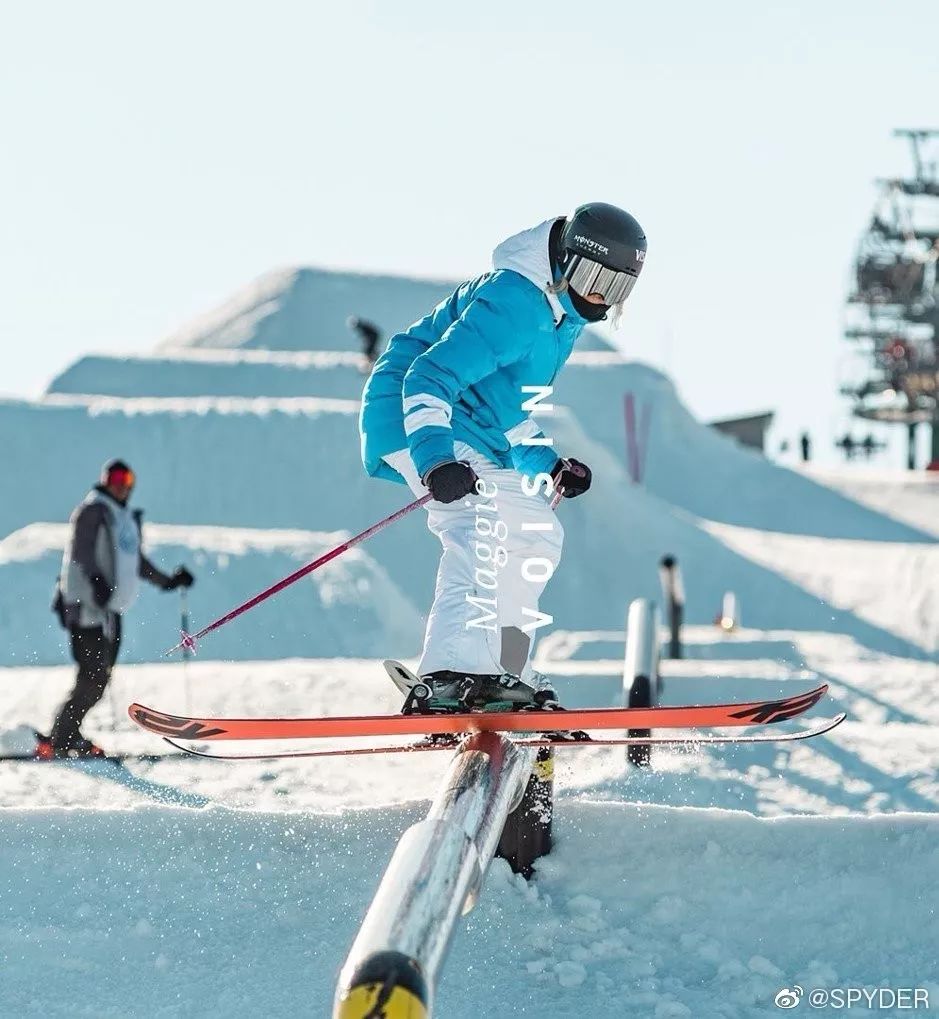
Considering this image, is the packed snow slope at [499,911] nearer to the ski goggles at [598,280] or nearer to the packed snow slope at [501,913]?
the packed snow slope at [501,913]

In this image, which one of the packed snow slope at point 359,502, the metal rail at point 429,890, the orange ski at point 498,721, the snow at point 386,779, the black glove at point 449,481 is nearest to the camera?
the metal rail at point 429,890

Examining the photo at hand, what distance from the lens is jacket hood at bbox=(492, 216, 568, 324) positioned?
429 centimetres

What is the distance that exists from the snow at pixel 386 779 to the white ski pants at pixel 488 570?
563mm

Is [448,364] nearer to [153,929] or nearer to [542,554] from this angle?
[542,554]

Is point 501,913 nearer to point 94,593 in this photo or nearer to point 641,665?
point 641,665

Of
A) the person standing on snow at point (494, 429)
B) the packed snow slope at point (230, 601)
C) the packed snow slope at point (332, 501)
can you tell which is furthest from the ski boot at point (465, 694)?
the packed snow slope at point (332, 501)

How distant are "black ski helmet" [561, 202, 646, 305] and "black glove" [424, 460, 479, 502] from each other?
70 cm

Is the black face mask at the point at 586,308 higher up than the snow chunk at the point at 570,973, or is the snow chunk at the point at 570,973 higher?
the black face mask at the point at 586,308

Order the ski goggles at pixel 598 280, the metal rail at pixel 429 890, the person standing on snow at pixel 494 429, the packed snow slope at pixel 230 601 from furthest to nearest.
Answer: the packed snow slope at pixel 230 601 < the ski goggles at pixel 598 280 < the person standing on snow at pixel 494 429 < the metal rail at pixel 429 890

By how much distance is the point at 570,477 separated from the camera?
4.62 m

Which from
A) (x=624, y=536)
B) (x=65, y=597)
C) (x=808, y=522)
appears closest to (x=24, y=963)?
(x=65, y=597)

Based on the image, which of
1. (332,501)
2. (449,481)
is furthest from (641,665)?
(332,501)

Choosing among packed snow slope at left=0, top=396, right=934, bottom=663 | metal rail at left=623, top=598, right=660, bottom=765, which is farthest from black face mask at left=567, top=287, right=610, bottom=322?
packed snow slope at left=0, top=396, right=934, bottom=663

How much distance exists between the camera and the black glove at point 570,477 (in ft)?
15.1
